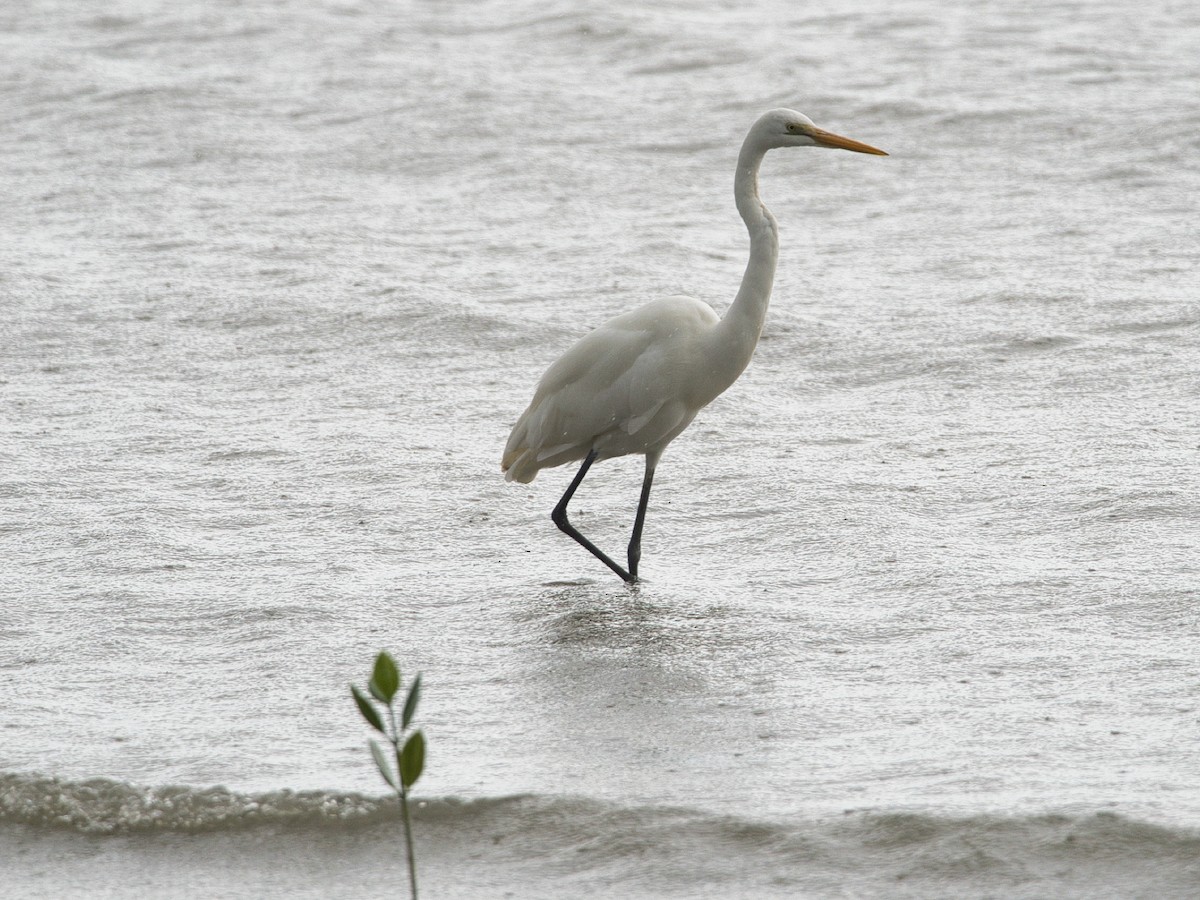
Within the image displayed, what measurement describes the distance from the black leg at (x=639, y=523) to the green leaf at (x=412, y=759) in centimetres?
258

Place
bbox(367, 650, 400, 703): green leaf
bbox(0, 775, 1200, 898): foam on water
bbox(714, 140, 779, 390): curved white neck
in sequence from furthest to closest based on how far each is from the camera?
bbox(714, 140, 779, 390): curved white neck, bbox(0, 775, 1200, 898): foam on water, bbox(367, 650, 400, 703): green leaf

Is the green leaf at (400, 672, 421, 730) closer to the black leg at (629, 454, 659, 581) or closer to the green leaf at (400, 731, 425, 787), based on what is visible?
the green leaf at (400, 731, 425, 787)

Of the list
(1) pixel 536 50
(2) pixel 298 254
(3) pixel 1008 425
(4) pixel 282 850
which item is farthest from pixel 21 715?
(1) pixel 536 50

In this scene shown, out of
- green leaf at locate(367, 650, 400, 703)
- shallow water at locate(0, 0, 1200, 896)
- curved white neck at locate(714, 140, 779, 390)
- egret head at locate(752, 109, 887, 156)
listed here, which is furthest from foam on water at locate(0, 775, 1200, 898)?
egret head at locate(752, 109, 887, 156)

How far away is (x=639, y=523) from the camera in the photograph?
5023mm

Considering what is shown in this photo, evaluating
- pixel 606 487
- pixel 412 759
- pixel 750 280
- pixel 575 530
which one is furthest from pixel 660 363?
pixel 412 759

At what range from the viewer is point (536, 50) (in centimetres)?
1243

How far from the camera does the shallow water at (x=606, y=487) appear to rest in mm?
3539

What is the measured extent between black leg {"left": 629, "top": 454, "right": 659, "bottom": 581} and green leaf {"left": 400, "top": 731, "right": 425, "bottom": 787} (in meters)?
2.58

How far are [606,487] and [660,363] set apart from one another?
1.17 m

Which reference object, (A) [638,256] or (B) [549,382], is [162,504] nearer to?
(B) [549,382]

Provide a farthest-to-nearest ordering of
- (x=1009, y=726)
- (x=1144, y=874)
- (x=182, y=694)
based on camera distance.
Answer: (x=182, y=694) < (x=1009, y=726) < (x=1144, y=874)

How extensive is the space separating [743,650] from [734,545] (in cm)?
83

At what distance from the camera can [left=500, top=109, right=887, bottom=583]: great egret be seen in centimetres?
481
